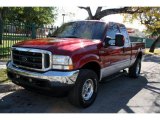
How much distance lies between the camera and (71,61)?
16.9 ft

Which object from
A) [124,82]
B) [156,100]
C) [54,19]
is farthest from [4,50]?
[54,19]

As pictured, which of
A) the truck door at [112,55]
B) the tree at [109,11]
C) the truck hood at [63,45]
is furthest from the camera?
the tree at [109,11]

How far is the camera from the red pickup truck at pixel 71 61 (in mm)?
5141

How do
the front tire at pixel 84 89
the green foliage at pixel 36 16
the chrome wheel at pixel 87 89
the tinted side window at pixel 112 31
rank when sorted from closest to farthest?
1. the front tire at pixel 84 89
2. the chrome wheel at pixel 87 89
3. the tinted side window at pixel 112 31
4. the green foliage at pixel 36 16

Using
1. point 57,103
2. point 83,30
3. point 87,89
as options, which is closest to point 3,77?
point 57,103

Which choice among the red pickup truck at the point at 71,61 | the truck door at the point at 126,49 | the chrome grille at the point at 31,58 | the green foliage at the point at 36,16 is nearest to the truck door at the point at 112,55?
the red pickup truck at the point at 71,61

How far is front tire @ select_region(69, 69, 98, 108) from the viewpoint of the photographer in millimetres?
5361

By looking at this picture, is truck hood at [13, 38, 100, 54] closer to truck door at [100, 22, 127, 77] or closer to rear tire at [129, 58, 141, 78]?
truck door at [100, 22, 127, 77]

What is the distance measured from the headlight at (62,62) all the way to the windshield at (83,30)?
1498mm

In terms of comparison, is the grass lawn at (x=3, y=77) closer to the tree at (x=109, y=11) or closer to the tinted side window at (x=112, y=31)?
the tinted side window at (x=112, y=31)

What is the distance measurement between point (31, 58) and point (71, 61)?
899 mm

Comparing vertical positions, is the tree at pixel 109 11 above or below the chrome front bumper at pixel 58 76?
above

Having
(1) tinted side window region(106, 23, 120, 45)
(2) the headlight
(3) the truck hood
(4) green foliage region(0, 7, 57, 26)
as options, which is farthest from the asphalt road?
(4) green foliage region(0, 7, 57, 26)

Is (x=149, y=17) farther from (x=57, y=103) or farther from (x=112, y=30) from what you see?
(x=57, y=103)
